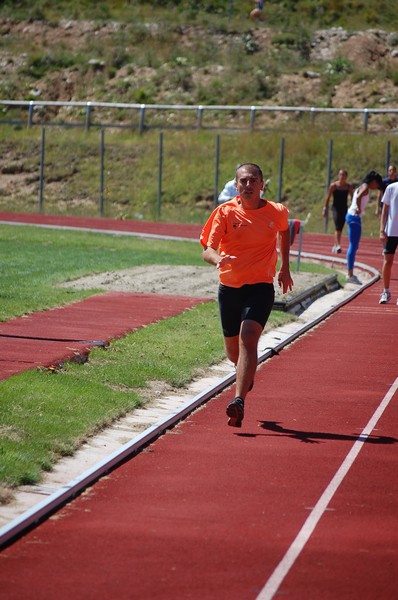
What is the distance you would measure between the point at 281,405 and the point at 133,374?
161cm

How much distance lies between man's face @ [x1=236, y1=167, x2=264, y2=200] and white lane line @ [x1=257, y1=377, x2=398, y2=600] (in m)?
2.09

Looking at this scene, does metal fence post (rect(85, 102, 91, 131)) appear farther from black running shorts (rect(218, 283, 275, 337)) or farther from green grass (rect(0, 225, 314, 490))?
A: black running shorts (rect(218, 283, 275, 337))

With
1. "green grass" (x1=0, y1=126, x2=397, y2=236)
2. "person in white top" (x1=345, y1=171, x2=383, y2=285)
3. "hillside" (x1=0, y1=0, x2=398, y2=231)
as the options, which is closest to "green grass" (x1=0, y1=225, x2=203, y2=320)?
"person in white top" (x1=345, y1=171, x2=383, y2=285)

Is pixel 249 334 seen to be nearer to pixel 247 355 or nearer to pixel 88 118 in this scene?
pixel 247 355

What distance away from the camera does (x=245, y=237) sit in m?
10.3

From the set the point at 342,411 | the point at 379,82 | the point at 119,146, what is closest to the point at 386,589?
the point at 342,411

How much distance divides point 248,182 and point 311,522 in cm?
351

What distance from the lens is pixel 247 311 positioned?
10.3 metres

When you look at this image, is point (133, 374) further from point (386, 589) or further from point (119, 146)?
point (119, 146)

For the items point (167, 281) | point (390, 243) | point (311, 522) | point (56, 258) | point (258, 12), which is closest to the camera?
point (311, 522)

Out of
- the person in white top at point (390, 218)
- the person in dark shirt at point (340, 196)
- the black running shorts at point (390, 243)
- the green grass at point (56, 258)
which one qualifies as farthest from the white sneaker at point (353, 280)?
the black running shorts at point (390, 243)

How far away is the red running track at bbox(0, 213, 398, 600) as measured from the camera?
621 cm

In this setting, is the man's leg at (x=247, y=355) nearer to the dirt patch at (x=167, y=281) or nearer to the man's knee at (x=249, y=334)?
the man's knee at (x=249, y=334)

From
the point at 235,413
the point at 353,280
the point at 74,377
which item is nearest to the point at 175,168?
the point at 353,280
